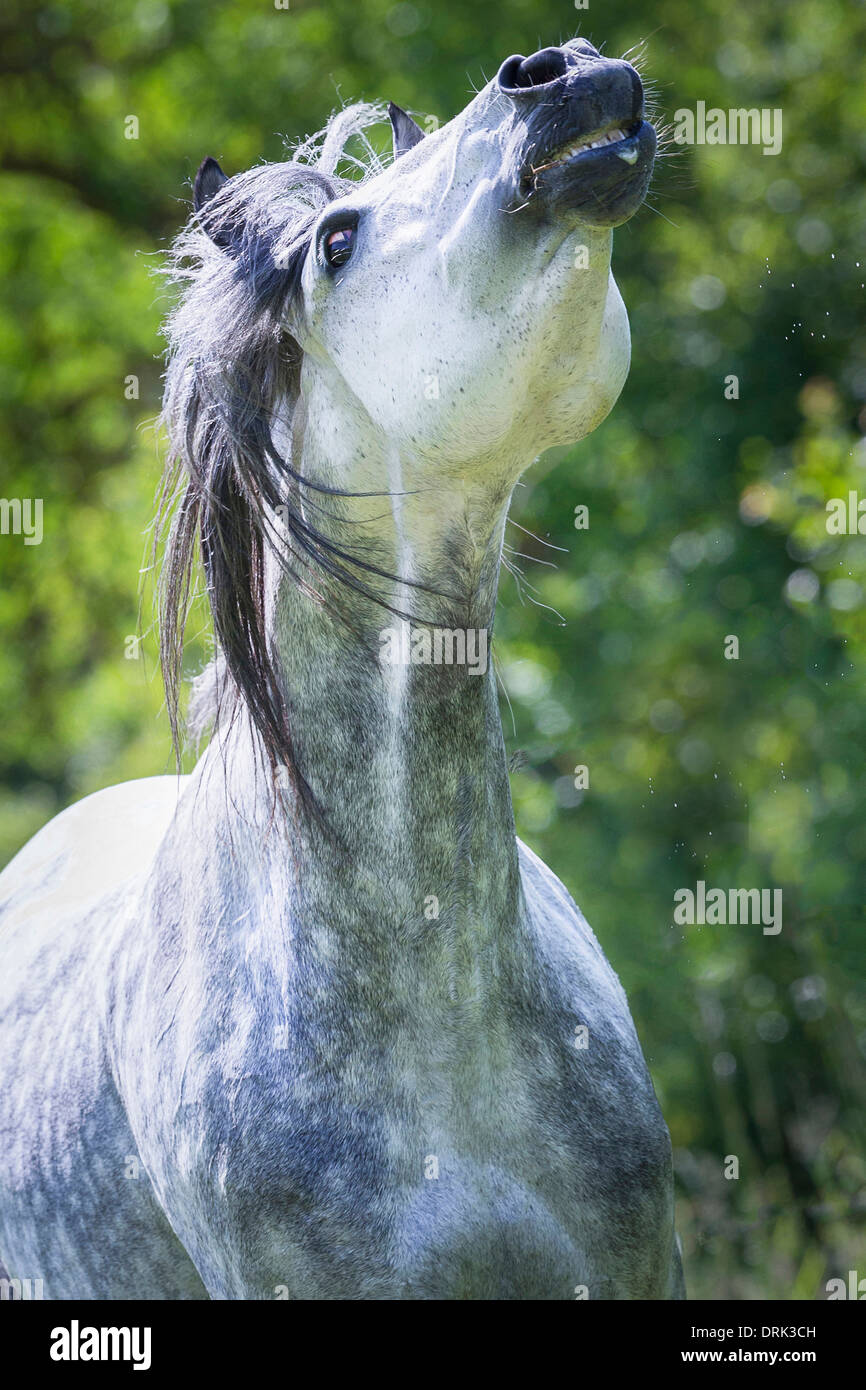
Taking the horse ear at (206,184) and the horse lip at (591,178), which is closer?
the horse lip at (591,178)

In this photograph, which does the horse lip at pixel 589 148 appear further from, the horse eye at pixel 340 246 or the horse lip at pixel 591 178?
the horse eye at pixel 340 246

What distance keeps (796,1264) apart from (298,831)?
347 centimetres

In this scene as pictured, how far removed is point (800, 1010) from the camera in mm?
5461

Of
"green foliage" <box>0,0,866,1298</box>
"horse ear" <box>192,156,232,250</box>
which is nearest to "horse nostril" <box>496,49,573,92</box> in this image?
"horse ear" <box>192,156,232,250</box>

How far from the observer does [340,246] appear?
2000mm

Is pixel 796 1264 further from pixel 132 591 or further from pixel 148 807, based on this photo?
pixel 132 591

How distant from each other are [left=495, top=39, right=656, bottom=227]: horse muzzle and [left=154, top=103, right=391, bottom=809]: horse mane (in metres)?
0.49

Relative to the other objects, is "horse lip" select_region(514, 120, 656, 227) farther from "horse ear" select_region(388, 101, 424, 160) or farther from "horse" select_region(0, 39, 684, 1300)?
"horse ear" select_region(388, 101, 424, 160)

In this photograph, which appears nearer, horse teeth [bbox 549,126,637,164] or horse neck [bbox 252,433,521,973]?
horse teeth [bbox 549,126,637,164]

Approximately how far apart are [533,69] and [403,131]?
2.90ft

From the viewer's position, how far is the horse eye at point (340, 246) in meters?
1.99

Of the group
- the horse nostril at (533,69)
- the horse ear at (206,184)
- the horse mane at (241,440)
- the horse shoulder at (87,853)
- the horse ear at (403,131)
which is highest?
the horse ear at (403,131)

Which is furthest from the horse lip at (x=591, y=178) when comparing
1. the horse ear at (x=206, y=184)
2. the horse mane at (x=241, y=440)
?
the horse ear at (x=206, y=184)

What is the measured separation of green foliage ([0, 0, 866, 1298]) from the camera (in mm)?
4906
